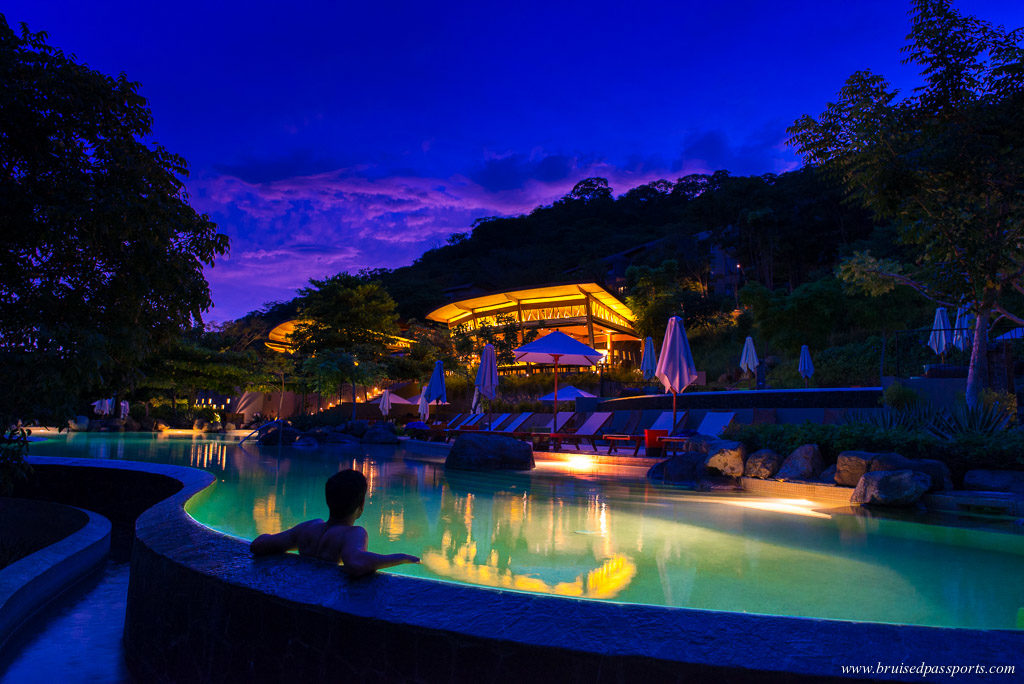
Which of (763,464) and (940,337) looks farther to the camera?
(940,337)

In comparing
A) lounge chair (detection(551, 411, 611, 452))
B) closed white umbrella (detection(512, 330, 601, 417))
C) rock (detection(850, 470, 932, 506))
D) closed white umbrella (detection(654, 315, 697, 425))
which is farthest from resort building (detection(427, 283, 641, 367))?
rock (detection(850, 470, 932, 506))

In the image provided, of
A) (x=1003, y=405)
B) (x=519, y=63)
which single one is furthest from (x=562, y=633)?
(x=519, y=63)

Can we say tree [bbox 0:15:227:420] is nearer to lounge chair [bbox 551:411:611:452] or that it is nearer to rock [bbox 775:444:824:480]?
rock [bbox 775:444:824:480]

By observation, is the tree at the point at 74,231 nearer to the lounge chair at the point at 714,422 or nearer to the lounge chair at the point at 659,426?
the lounge chair at the point at 659,426

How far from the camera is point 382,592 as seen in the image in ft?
6.36

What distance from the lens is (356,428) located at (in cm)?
2086

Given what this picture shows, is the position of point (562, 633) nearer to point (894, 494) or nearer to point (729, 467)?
point (894, 494)

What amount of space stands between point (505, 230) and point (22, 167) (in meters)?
63.2

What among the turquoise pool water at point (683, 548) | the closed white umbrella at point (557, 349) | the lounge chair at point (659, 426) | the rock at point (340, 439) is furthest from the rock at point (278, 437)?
the turquoise pool water at point (683, 548)

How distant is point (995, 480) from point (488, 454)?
719cm

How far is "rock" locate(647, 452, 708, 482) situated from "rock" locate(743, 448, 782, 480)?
691mm

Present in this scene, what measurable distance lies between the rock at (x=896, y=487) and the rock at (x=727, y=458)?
207cm

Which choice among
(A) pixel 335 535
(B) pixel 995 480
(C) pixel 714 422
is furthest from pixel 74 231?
(C) pixel 714 422

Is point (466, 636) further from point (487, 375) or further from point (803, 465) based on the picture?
point (487, 375)
